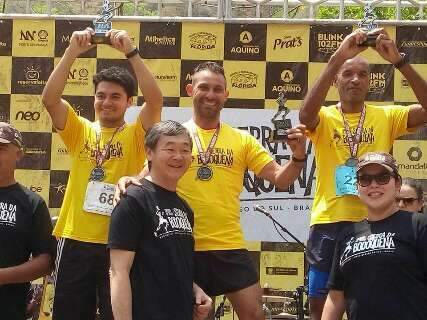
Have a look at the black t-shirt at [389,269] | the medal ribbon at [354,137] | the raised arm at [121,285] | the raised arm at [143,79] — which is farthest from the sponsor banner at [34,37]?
the black t-shirt at [389,269]

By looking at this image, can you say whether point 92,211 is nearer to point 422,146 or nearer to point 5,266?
point 5,266

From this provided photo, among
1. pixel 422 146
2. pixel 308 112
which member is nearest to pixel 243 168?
pixel 308 112

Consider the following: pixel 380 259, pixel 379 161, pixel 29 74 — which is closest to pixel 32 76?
pixel 29 74

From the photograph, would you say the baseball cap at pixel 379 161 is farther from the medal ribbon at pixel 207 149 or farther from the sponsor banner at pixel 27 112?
the sponsor banner at pixel 27 112

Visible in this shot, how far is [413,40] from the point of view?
6016 mm

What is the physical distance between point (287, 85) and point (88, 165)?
8.13ft

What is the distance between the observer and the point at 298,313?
5.85 m

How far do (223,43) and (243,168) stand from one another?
2.15 meters

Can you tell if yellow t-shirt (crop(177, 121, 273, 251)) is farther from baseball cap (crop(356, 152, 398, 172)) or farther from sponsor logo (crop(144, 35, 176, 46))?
sponsor logo (crop(144, 35, 176, 46))

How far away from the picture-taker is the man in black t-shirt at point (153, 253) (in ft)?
9.80

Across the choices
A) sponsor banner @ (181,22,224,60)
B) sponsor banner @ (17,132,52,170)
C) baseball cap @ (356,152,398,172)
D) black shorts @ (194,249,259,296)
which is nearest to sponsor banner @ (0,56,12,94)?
sponsor banner @ (17,132,52,170)

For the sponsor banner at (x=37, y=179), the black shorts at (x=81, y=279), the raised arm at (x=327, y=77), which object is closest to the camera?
the raised arm at (x=327, y=77)

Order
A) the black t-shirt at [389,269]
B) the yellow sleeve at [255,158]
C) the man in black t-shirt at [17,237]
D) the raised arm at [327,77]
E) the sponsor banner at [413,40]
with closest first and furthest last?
1. the black t-shirt at [389,269]
2. the man in black t-shirt at [17,237]
3. the raised arm at [327,77]
4. the yellow sleeve at [255,158]
5. the sponsor banner at [413,40]

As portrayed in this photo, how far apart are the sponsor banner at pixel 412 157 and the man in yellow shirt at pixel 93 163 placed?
2651 mm
